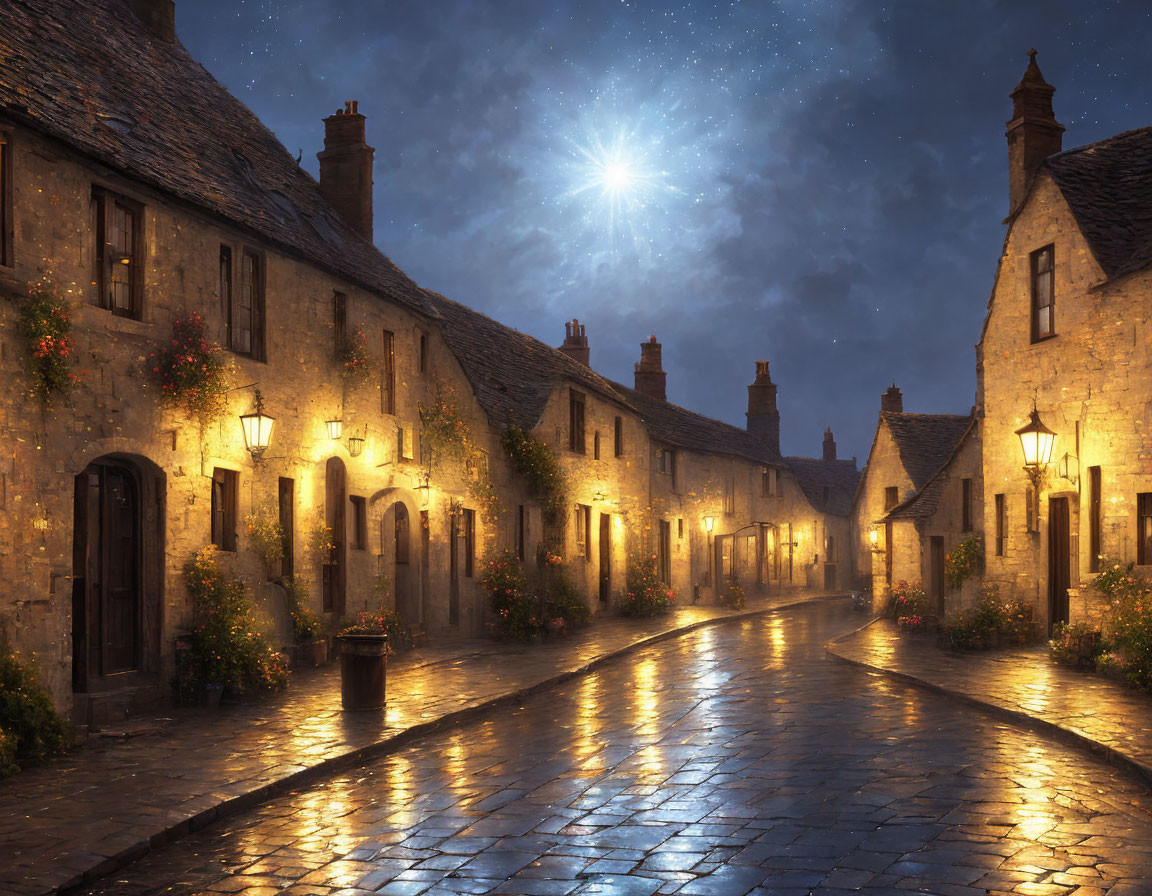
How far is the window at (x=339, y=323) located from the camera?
18828 mm

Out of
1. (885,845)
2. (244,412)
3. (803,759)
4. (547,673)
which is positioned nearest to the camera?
(885,845)

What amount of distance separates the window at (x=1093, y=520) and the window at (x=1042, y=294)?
2.70 meters

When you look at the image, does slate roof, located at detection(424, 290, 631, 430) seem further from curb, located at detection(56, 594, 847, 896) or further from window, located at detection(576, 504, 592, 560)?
curb, located at detection(56, 594, 847, 896)

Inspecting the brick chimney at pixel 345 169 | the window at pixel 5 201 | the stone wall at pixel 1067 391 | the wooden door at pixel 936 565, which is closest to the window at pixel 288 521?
the window at pixel 5 201

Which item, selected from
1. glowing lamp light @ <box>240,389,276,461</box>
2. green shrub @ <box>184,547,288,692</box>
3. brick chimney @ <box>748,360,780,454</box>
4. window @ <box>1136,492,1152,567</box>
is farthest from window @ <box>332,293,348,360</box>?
brick chimney @ <box>748,360,780,454</box>

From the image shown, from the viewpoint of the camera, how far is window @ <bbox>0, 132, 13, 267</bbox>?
1142 cm

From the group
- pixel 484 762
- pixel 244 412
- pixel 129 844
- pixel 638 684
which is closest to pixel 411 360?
pixel 244 412

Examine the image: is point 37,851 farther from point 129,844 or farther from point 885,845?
point 885,845

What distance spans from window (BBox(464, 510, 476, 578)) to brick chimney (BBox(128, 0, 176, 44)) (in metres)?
10.4

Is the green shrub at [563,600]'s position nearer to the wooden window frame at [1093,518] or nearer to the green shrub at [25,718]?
the wooden window frame at [1093,518]

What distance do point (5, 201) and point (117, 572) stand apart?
430 cm

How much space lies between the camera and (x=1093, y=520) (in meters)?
18.6

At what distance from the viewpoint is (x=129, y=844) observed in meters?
7.54

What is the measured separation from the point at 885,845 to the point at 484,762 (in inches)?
168
